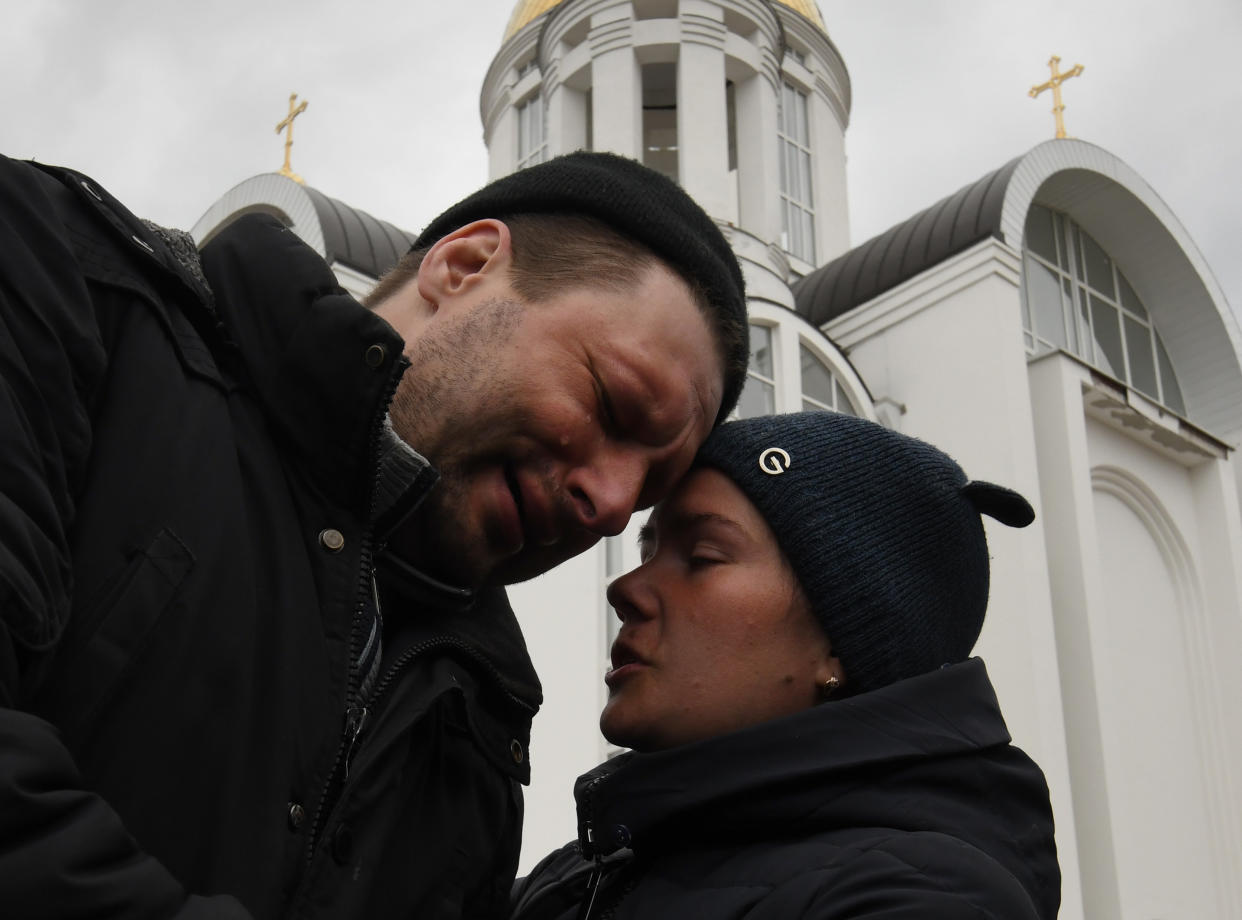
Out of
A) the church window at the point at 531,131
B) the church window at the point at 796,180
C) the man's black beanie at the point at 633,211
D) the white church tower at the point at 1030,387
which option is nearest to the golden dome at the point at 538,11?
the white church tower at the point at 1030,387

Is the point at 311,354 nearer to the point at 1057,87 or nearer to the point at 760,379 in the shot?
the point at 760,379

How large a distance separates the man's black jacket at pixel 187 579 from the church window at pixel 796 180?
50.9ft

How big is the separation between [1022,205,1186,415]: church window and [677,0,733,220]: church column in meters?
3.27

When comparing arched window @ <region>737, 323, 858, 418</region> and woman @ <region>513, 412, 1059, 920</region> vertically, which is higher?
arched window @ <region>737, 323, 858, 418</region>

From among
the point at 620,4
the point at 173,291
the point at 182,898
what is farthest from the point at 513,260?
the point at 620,4

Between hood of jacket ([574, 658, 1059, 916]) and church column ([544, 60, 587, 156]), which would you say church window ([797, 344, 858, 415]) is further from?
hood of jacket ([574, 658, 1059, 916])

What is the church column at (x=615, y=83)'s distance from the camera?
1545 centimetres

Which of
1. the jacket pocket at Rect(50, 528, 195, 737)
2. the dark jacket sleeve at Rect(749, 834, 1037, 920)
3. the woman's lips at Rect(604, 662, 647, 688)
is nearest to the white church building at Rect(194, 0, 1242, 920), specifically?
the woman's lips at Rect(604, 662, 647, 688)

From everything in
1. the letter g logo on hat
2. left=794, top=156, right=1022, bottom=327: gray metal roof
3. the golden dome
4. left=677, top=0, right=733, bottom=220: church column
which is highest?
the golden dome

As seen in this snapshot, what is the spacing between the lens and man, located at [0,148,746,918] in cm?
128

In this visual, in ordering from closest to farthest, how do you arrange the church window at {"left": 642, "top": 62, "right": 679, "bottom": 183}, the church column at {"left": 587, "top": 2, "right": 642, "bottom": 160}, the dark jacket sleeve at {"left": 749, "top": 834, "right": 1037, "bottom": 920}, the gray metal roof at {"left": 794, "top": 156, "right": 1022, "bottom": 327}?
1. the dark jacket sleeve at {"left": 749, "top": 834, "right": 1037, "bottom": 920}
2. the gray metal roof at {"left": 794, "top": 156, "right": 1022, "bottom": 327}
3. the church column at {"left": 587, "top": 2, "right": 642, "bottom": 160}
4. the church window at {"left": 642, "top": 62, "right": 679, "bottom": 183}

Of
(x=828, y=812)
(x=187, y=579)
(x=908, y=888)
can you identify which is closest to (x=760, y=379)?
(x=828, y=812)

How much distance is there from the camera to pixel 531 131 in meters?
17.8

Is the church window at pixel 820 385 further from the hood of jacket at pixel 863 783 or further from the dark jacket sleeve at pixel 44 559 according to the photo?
the dark jacket sleeve at pixel 44 559
